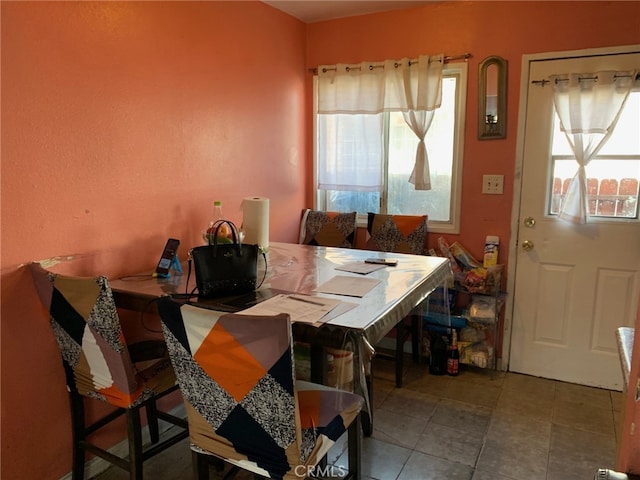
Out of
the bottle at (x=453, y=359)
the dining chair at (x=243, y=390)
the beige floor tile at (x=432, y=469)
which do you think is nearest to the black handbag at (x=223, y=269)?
the dining chair at (x=243, y=390)

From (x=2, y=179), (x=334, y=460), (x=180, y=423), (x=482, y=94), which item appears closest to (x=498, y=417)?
(x=334, y=460)

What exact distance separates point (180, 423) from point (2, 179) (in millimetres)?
1168

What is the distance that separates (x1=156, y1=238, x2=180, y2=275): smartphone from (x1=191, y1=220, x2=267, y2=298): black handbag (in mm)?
426

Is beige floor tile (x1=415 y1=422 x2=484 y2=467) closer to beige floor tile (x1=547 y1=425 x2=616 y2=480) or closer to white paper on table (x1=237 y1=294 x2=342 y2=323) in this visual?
beige floor tile (x1=547 y1=425 x2=616 y2=480)

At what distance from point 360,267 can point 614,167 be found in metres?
1.67

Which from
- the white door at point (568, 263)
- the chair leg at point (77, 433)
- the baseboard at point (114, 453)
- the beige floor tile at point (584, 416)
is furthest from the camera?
the white door at point (568, 263)

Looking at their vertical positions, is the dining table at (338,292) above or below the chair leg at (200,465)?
above

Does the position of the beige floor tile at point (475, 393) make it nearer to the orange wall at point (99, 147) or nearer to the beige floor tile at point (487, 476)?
the beige floor tile at point (487, 476)

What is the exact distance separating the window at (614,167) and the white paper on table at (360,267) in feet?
4.73

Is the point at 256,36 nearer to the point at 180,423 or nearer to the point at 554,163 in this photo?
the point at 554,163

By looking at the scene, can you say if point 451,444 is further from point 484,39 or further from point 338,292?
point 484,39

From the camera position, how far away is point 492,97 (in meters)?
2.88

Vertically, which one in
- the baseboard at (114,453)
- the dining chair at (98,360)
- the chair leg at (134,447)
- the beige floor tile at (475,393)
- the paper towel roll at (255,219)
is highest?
the paper towel roll at (255,219)

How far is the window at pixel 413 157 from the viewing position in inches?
120
